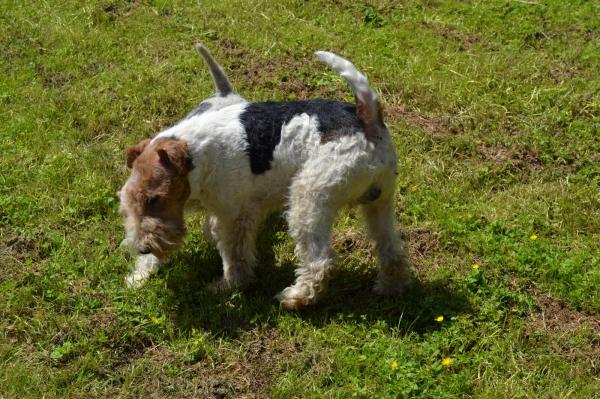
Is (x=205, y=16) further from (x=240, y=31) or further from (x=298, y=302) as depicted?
(x=298, y=302)

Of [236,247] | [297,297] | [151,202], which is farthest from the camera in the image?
[236,247]

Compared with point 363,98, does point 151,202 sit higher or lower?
lower

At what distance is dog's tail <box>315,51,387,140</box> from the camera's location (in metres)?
4.59

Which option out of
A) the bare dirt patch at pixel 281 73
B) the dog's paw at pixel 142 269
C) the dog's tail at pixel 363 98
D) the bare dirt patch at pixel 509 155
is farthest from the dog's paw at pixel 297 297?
the bare dirt patch at pixel 281 73

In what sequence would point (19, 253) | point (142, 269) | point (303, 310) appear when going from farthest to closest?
1. point (19, 253)
2. point (142, 269)
3. point (303, 310)

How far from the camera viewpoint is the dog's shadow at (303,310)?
4809mm

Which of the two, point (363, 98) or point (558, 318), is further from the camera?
point (558, 318)

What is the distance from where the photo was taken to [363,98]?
463 centimetres

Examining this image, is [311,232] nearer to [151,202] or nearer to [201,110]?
[151,202]

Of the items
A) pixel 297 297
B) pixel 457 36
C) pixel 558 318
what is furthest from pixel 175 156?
pixel 457 36

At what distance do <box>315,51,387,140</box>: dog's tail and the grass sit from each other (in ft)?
3.92

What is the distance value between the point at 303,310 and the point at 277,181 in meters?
0.89

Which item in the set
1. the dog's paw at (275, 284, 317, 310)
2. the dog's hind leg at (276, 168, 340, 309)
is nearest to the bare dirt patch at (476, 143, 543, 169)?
the dog's hind leg at (276, 168, 340, 309)

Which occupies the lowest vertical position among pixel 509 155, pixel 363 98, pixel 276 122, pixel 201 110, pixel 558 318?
pixel 558 318
